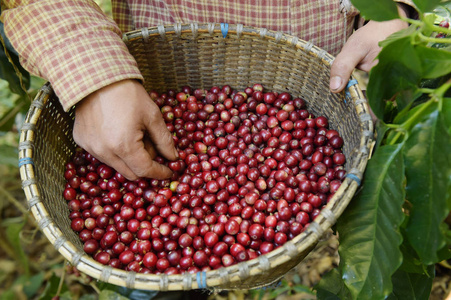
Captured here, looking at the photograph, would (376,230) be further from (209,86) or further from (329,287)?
(209,86)

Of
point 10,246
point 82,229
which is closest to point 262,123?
point 82,229


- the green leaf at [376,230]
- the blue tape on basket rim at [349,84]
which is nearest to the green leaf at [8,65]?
the blue tape on basket rim at [349,84]

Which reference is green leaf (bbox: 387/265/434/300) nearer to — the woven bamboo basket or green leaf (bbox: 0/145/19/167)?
the woven bamboo basket

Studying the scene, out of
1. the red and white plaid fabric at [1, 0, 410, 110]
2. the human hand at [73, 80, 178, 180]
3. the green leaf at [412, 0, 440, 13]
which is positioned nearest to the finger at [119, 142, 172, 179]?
the human hand at [73, 80, 178, 180]

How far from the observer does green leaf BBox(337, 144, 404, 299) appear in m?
0.99

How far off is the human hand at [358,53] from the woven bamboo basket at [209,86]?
0.15ft

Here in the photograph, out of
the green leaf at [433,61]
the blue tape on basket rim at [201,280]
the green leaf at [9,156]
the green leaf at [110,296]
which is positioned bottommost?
the green leaf at [110,296]

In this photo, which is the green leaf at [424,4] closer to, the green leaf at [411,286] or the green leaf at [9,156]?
the green leaf at [411,286]

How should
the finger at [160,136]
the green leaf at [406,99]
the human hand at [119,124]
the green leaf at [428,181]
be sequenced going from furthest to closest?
1. the finger at [160,136]
2. the human hand at [119,124]
3. the green leaf at [406,99]
4. the green leaf at [428,181]

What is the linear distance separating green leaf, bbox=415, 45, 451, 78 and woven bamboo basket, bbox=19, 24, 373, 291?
0.31m

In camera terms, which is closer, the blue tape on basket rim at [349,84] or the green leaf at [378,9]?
the green leaf at [378,9]

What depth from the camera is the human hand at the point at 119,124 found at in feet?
3.98

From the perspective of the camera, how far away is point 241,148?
165 centimetres

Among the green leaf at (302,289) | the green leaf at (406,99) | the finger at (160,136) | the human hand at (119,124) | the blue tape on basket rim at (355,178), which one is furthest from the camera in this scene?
the green leaf at (302,289)
